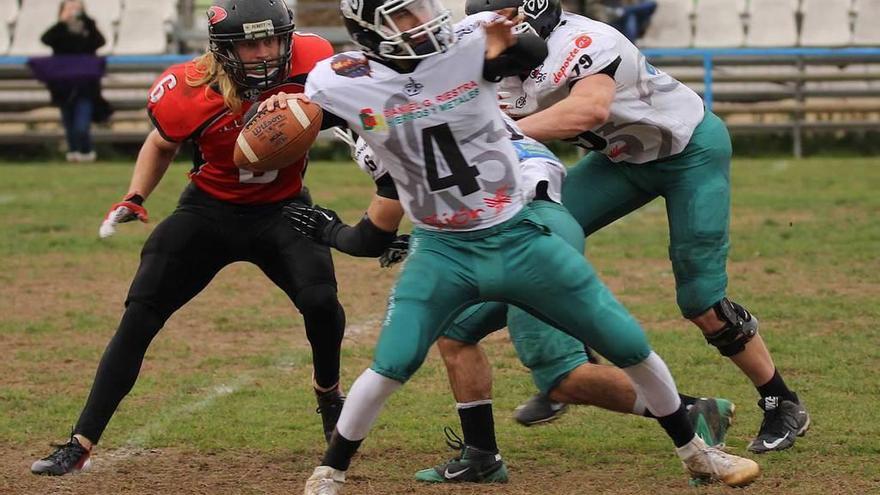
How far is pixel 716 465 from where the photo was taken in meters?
4.54

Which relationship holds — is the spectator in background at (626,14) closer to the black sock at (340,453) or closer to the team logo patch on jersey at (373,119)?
the team logo patch on jersey at (373,119)

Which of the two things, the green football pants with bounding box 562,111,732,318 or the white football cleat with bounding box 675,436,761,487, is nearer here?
the white football cleat with bounding box 675,436,761,487

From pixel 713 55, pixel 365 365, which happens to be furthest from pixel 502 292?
pixel 713 55

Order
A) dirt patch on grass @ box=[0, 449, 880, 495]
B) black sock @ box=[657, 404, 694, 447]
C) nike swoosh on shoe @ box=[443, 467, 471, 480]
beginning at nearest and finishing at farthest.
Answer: black sock @ box=[657, 404, 694, 447]
dirt patch on grass @ box=[0, 449, 880, 495]
nike swoosh on shoe @ box=[443, 467, 471, 480]

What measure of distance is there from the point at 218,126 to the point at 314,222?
2.29 feet

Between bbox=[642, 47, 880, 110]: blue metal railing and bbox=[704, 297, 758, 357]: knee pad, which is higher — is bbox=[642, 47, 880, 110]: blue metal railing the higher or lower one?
the lower one

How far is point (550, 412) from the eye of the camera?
5.33 meters

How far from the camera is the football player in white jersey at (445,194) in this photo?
14.1 feet

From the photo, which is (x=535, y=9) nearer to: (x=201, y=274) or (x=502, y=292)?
(x=502, y=292)

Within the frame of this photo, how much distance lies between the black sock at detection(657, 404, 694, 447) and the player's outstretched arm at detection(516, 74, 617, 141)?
3.39 ft

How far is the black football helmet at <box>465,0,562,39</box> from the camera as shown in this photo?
5137 millimetres

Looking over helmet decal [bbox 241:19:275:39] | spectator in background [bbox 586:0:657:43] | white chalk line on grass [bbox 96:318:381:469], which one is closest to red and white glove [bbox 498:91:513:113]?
helmet decal [bbox 241:19:275:39]

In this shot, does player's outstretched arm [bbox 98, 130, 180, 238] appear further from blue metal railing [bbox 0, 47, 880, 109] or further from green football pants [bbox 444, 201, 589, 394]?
blue metal railing [bbox 0, 47, 880, 109]

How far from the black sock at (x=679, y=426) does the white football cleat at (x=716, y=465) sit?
2 centimetres
